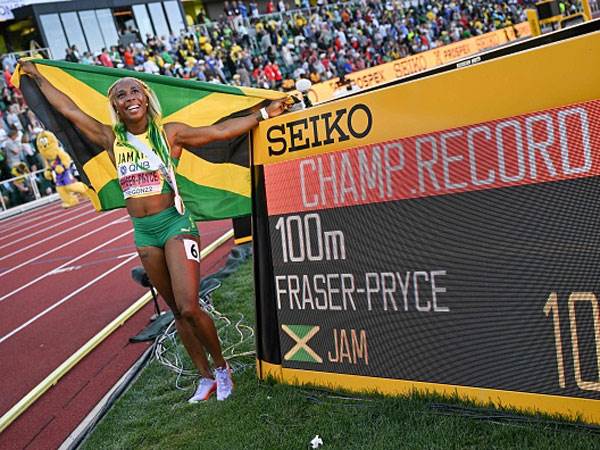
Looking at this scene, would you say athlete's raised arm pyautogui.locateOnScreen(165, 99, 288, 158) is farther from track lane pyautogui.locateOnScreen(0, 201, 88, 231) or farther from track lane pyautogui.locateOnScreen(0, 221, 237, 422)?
track lane pyautogui.locateOnScreen(0, 201, 88, 231)

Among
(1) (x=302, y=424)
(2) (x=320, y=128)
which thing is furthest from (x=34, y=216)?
(1) (x=302, y=424)

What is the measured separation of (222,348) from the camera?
553 cm

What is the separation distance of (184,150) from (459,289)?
2852 mm

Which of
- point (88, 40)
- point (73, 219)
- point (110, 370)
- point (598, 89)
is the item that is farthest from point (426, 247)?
point (88, 40)

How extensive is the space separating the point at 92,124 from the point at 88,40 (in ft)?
107

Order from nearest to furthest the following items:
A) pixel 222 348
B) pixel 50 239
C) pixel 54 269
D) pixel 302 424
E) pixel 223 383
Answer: pixel 302 424 → pixel 223 383 → pixel 222 348 → pixel 54 269 → pixel 50 239

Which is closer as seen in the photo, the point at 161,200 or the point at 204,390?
the point at 161,200

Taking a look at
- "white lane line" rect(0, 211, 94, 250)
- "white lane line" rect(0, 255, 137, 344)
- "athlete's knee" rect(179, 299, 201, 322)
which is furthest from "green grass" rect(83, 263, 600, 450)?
"white lane line" rect(0, 211, 94, 250)

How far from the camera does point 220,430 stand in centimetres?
Result: 407

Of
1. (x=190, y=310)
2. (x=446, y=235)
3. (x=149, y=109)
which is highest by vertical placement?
(x=149, y=109)

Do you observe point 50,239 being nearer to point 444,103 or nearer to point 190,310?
point 190,310

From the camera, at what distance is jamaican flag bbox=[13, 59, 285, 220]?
5.30 meters

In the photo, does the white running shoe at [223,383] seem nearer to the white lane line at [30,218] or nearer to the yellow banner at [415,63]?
the yellow banner at [415,63]

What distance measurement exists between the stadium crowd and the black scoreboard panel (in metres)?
18.5
